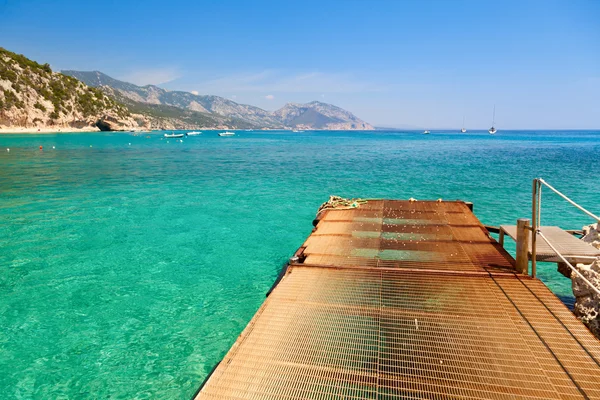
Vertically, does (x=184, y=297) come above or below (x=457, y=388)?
below

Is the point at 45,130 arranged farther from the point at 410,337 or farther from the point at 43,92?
the point at 410,337

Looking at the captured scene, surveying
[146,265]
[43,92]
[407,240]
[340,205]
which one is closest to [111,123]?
[43,92]

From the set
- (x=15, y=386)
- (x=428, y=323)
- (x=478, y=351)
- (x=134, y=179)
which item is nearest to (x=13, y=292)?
(x=15, y=386)

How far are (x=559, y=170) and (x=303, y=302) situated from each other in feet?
157

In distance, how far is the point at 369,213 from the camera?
13641 millimetres

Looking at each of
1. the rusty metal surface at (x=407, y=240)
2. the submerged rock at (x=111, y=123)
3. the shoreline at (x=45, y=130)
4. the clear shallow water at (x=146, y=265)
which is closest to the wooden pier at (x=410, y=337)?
the rusty metal surface at (x=407, y=240)

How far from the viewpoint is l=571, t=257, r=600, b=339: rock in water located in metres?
7.15

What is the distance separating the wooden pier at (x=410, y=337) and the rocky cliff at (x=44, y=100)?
447 ft

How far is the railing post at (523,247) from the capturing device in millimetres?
7418

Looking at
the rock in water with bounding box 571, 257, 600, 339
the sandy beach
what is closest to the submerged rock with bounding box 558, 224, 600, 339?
the rock in water with bounding box 571, 257, 600, 339

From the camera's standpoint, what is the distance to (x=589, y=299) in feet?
24.1

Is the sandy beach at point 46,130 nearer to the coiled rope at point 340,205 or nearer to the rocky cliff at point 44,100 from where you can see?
the rocky cliff at point 44,100

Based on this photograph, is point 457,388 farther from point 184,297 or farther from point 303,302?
point 184,297

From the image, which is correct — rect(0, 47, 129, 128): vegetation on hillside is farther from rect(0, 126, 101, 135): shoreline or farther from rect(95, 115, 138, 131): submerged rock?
rect(0, 126, 101, 135): shoreline
